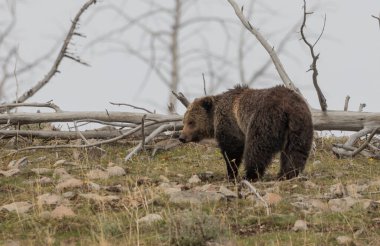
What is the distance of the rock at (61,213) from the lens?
6.01 metres

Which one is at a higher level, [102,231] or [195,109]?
[195,109]

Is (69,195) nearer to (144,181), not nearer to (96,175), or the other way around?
(144,181)

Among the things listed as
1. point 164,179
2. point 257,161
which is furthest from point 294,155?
point 164,179

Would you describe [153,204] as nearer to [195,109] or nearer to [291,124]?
[291,124]

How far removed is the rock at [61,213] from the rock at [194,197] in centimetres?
100

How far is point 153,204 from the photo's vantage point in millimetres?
6539

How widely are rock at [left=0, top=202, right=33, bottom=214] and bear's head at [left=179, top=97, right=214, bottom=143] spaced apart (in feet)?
12.2

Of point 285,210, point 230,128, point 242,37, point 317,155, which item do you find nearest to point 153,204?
point 285,210

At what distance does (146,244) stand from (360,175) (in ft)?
15.0

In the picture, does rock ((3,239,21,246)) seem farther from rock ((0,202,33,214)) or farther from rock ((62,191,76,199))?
rock ((62,191,76,199))

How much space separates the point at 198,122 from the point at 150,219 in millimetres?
4210

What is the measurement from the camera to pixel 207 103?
9789 millimetres

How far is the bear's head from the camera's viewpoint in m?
9.88

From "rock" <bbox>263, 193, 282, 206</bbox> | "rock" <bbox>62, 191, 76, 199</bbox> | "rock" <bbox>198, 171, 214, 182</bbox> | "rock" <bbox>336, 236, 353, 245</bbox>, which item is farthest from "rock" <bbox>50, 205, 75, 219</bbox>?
"rock" <bbox>198, 171, 214, 182</bbox>
